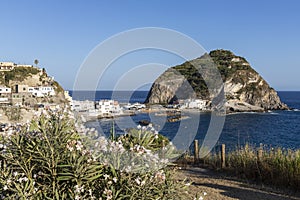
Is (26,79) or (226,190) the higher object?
(26,79)

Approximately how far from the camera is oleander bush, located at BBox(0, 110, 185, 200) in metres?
2.05

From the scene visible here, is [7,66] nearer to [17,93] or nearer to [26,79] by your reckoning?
[26,79]

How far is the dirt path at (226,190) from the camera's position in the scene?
19.4 ft

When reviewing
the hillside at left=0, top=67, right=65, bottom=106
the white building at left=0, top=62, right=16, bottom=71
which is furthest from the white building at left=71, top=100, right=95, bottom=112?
the white building at left=0, top=62, right=16, bottom=71

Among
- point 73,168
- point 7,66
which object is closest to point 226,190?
point 73,168

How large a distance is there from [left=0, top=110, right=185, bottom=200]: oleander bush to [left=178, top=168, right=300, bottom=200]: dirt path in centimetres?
312

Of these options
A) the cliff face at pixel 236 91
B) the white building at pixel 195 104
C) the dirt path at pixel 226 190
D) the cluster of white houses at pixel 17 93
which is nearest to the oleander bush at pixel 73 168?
the dirt path at pixel 226 190

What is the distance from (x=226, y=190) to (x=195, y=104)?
62368mm

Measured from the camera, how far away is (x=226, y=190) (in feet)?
21.0

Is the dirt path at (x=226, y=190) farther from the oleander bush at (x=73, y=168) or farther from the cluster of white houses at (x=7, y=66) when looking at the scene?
the cluster of white houses at (x=7, y=66)

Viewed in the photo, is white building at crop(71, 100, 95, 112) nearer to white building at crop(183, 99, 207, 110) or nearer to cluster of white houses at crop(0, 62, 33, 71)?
white building at crop(183, 99, 207, 110)

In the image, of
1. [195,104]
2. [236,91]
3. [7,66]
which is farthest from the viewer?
[236,91]

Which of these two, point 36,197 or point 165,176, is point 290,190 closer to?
point 165,176

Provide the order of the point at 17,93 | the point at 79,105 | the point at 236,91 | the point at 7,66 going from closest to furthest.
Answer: the point at 79,105 < the point at 17,93 < the point at 7,66 < the point at 236,91
